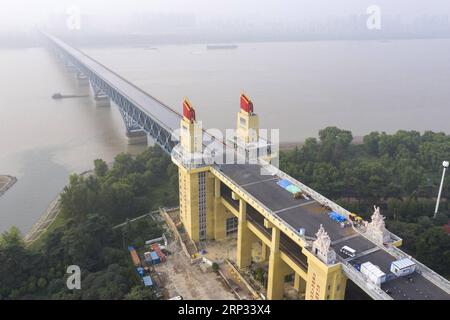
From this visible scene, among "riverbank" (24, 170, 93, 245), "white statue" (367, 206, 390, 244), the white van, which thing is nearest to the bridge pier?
"riverbank" (24, 170, 93, 245)

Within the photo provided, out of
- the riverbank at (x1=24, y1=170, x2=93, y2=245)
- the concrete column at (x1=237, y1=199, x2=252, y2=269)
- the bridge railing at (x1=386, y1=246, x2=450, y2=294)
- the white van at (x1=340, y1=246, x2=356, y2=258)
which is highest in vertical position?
the white van at (x1=340, y1=246, x2=356, y2=258)

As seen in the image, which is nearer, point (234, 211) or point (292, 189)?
point (292, 189)

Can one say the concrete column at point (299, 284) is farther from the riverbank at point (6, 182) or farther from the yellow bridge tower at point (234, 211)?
the riverbank at point (6, 182)

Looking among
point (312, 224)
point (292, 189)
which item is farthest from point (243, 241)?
point (312, 224)

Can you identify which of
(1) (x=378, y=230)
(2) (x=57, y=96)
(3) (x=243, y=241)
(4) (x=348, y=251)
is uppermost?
(2) (x=57, y=96)

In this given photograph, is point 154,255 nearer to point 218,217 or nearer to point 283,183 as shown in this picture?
point 218,217

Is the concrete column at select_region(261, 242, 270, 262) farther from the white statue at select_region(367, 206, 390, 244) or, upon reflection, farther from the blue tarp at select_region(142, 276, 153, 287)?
the white statue at select_region(367, 206, 390, 244)
